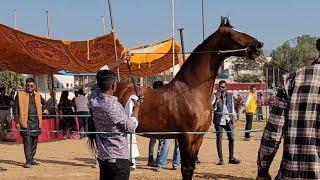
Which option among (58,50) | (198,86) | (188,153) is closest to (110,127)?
(188,153)

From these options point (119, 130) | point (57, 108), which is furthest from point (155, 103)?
point (57, 108)

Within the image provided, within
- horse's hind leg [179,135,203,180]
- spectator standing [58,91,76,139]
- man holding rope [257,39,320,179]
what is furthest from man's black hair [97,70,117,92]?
spectator standing [58,91,76,139]

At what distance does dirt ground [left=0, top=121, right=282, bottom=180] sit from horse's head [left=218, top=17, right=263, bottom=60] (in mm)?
2345

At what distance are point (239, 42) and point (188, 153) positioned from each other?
1807mm

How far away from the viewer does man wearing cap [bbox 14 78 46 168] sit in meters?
10.3

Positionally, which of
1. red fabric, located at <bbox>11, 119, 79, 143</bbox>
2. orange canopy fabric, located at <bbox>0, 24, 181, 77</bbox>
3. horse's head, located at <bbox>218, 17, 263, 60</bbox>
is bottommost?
red fabric, located at <bbox>11, 119, 79, 143</bbox>

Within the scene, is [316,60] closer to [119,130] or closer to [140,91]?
[119,130]

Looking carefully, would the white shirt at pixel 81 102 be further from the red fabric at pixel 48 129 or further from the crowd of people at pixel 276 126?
the crowd of people at pixel 276 126

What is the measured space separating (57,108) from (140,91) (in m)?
9.67

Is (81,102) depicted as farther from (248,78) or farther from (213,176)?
(248,78)

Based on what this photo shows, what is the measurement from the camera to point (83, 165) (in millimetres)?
10500

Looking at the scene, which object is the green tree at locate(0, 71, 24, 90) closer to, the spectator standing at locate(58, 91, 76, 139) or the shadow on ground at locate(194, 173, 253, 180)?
the spectator standing at locate(58, 91, 76, 139)

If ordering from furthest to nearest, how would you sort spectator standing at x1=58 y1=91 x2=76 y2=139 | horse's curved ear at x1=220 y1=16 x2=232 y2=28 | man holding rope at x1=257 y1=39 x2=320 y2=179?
spectator standing at x1=58 y1=91 x2=76 y2=139
horse's curved ear at x1=220 y1=16 x2=232 y2=28
man holding rope at x1=257 y1=39 x2=320 y2=179

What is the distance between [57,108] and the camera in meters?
17.3
